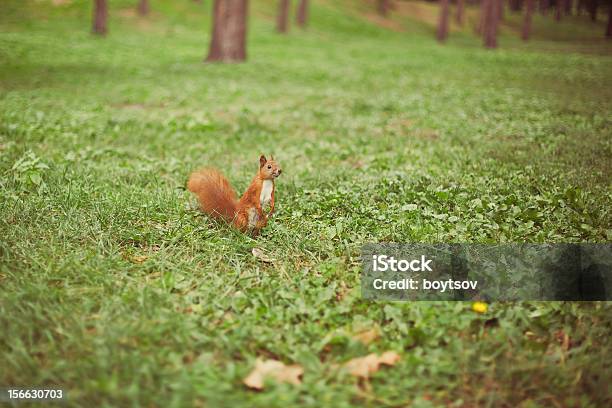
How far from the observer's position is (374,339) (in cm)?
287

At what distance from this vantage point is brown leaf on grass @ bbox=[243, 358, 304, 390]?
2469 millimetres

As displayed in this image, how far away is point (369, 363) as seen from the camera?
8.66 feet

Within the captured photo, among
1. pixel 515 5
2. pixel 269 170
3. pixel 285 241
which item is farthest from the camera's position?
pixel 515 5

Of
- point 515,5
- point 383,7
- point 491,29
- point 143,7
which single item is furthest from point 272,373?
point 515,5

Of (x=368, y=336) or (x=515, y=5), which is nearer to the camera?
(x=368, y=336)

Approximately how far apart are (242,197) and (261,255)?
56cm

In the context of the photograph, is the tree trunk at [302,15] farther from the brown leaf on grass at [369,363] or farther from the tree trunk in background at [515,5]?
the tree trunk in background at [515,5]

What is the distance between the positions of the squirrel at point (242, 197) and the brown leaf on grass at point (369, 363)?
1619 millimetres

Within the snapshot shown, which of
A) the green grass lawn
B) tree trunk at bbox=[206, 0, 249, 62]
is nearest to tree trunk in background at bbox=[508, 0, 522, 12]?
tree trunk at bbox=[206, 0, 249, 62]

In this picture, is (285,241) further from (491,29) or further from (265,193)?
(491,29)

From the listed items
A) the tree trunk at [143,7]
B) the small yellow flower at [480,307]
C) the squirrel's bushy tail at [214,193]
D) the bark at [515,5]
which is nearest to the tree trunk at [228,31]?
the squirrel's bushy tail at [214,193]

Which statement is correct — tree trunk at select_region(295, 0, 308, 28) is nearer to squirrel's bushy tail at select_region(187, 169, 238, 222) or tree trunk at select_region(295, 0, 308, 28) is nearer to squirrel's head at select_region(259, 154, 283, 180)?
squirrel's bushy tail at select_region(187, 169, 238, 222)

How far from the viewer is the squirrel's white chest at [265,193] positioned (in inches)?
152

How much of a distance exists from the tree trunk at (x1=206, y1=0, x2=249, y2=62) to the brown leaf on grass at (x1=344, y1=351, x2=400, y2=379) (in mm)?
15597
